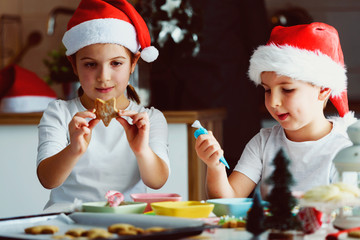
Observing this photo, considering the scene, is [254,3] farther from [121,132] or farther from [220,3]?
A: [121,132]

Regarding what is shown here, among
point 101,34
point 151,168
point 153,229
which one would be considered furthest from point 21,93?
point 153,229

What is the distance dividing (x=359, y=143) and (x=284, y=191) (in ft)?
0.63

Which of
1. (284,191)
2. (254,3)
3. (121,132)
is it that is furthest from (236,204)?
(254,3)

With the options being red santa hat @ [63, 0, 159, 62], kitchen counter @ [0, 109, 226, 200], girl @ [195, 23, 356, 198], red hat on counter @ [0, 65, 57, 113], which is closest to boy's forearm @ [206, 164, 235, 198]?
girl @ [195, 23, 356, 198]

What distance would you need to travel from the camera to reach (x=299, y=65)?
132 centimetres

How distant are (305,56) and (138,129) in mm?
420

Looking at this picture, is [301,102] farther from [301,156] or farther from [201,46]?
[201,46]

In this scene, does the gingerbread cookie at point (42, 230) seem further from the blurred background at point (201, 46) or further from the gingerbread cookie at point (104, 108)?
the blurred background at point (201, 46)

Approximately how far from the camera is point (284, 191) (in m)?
0.87

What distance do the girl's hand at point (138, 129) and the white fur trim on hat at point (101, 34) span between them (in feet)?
0.80

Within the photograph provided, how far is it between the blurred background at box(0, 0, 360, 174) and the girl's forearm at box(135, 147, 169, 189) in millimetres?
297

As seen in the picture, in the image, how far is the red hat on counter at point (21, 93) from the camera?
7.85 feet

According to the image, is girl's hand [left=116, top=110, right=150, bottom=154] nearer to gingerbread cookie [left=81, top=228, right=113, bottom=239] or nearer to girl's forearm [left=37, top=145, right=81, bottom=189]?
girl's forearm [left=37, top=145, right=81, bottom=189]

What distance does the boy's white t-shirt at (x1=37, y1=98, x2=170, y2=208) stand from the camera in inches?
58.1
